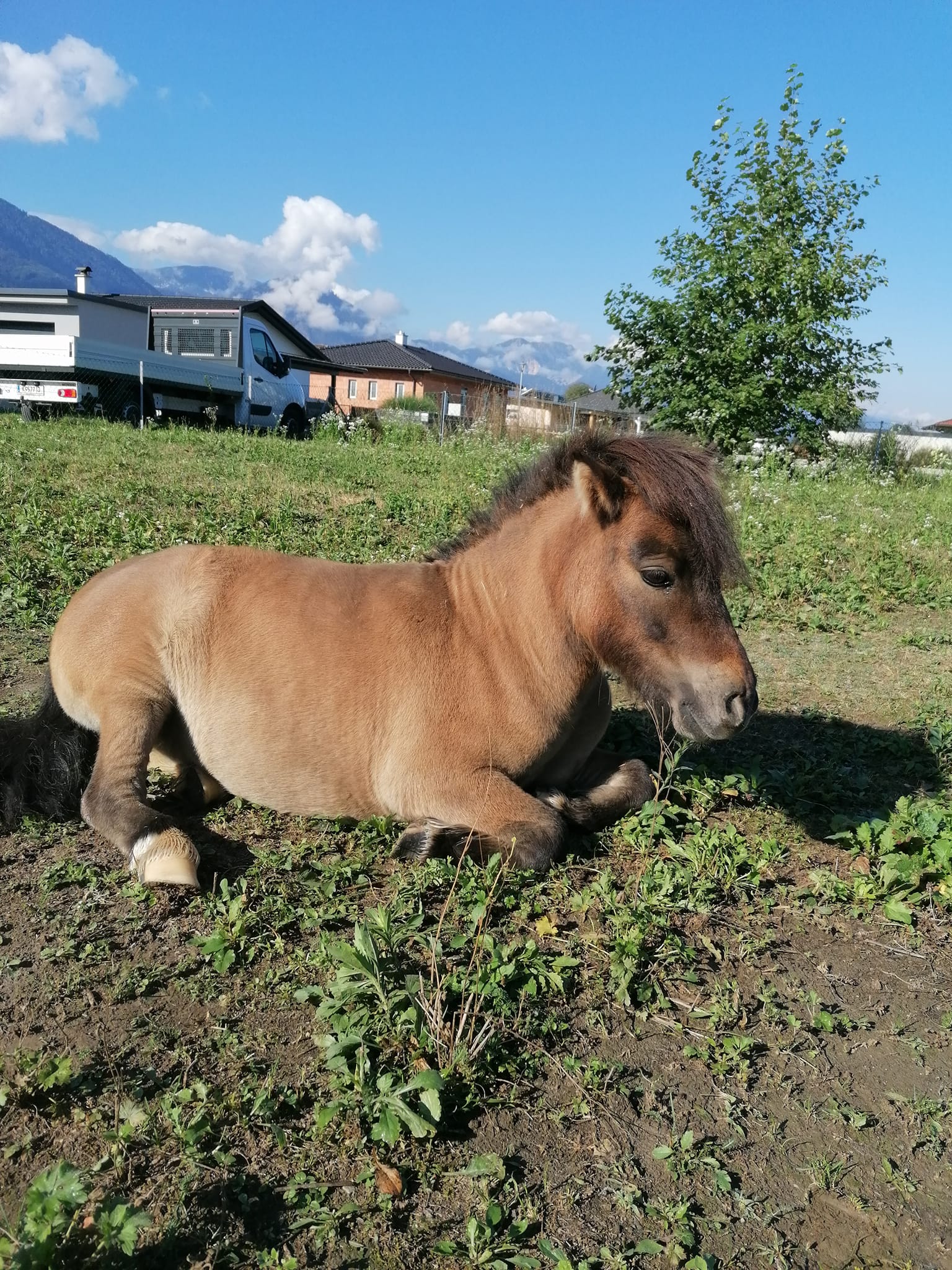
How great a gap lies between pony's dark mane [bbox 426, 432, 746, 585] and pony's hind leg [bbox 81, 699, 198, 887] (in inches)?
87.9

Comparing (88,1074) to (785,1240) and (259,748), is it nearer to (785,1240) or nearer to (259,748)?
(259,748)

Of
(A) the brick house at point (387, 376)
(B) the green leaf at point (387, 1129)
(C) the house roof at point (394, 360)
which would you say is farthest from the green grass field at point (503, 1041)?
(C) the house roof at point (394, 360)

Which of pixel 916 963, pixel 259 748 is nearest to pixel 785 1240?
pixel 916 963

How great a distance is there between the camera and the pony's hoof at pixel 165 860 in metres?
3.47

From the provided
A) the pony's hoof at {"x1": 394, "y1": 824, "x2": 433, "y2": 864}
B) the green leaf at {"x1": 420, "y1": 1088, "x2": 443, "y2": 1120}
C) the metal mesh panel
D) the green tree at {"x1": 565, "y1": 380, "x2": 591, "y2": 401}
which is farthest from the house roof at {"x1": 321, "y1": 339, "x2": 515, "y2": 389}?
the green leaf at {"x1": 420, "y1": 1088, "x2": 443, "y2": 1120}

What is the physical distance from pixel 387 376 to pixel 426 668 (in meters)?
65.9

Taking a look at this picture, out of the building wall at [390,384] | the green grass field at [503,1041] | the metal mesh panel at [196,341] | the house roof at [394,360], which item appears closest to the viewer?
the green grass field at [503,1041]

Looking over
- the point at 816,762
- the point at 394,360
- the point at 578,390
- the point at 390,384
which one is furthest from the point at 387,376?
the point at 816,762

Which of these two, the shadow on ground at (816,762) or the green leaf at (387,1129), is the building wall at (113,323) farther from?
the green leaf at (387,1129)

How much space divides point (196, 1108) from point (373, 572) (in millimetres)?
2569

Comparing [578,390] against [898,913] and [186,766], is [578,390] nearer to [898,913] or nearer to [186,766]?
[186,766]

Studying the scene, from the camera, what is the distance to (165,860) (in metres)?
3.49

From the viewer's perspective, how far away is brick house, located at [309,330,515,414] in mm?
64750

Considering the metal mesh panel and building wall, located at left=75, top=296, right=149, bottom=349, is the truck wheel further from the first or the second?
building wall, located at left=75, top=296, right=149, bottom=349
